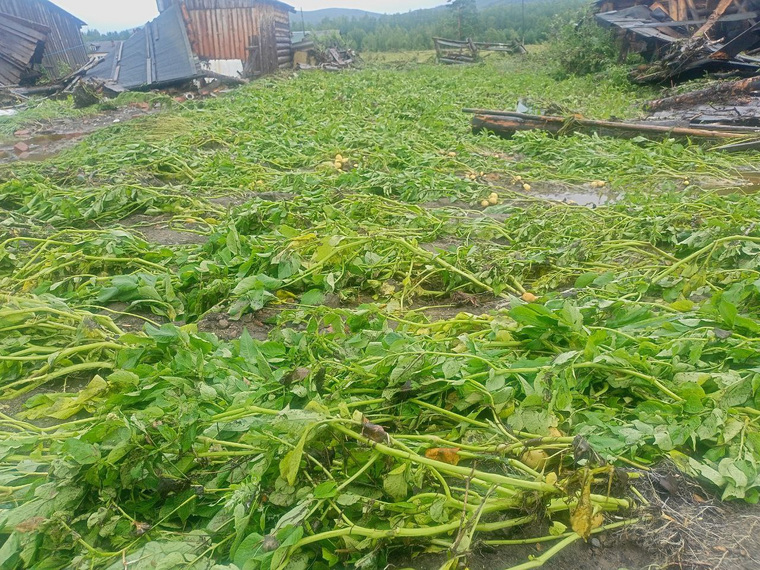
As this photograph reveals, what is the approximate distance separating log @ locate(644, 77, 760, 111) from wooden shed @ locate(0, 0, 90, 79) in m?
21.1

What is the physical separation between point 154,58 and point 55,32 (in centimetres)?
697

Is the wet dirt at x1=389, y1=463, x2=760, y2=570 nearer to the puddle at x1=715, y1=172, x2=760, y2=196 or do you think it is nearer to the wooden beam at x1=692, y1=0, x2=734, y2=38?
the puddle at x1=715, y1=172, x2=760, y2=196

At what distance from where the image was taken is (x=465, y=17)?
1361 inches

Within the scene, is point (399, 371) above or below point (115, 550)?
above

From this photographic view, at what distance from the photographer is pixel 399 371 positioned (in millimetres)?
1903

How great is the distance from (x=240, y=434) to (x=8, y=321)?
1.76m

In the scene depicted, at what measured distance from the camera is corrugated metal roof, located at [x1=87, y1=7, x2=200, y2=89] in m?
16.9

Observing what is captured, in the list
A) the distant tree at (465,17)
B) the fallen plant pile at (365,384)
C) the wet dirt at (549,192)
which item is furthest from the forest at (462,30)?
the fallen plant pile at (365,384)

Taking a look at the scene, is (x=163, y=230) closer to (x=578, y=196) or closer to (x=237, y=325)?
(x=237, y=325)

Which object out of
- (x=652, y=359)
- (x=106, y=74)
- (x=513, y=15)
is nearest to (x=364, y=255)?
(x=652, y=359)

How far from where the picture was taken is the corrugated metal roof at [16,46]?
18016 millimetres

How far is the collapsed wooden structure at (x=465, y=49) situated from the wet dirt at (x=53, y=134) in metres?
17.6

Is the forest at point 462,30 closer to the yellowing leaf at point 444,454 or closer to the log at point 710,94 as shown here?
the log at point 710,94

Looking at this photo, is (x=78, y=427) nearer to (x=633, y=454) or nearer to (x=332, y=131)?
(x=633, y=454)
